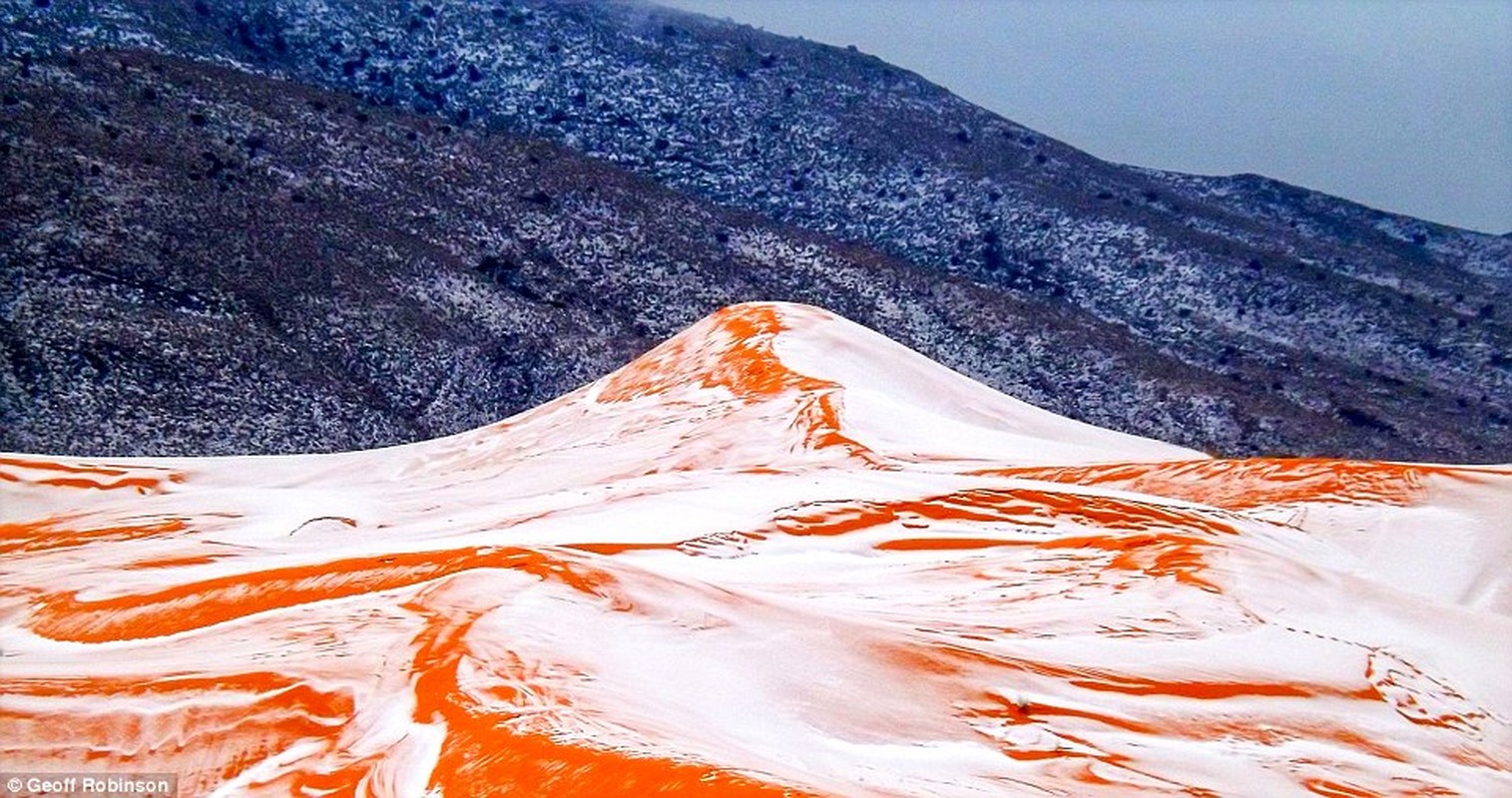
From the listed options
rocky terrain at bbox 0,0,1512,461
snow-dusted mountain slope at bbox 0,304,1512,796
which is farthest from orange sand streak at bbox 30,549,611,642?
rocky terrain at bbox 0,0,1512,461

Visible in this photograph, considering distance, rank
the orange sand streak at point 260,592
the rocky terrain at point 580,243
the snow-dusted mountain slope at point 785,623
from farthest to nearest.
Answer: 1. the rocky terrain at point 580,243
2. the orange sand streak at point 260,592
3. the snow-dusted mountain slope at point 785,623

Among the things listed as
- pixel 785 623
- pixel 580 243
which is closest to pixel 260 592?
pixel 785 623

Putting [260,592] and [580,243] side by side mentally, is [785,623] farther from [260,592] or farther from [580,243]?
[580,243]

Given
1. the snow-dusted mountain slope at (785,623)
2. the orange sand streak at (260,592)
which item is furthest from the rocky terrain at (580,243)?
the orange sand streak at (260,592)

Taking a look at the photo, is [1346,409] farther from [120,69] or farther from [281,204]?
[120,69]

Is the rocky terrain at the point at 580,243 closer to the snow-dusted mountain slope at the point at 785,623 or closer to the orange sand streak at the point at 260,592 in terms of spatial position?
the snow-dusted mountain slope at the point at 785,623

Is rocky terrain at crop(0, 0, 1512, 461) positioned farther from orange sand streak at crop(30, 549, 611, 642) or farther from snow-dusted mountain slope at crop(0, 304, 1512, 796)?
orange sand streak at crop(30, 549, 611, 642)
